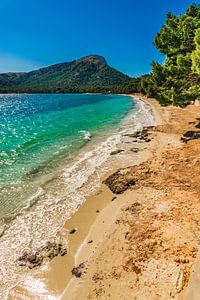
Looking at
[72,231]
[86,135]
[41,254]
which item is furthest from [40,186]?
[86,135]

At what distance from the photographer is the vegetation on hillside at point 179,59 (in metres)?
24.0

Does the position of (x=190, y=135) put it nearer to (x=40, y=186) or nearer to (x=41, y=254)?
(x=40, y=186)

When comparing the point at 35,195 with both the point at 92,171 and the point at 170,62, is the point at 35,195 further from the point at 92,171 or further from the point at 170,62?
the point at 170,62

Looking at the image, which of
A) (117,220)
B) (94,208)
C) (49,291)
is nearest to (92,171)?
(94,208)

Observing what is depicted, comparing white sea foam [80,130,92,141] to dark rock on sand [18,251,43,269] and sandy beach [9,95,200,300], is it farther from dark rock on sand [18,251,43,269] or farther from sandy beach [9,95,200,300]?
dark rock on sand [18,251,43,269]

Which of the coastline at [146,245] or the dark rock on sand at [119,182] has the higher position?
the coastline at [146,245]

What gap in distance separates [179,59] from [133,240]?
61.6 feet

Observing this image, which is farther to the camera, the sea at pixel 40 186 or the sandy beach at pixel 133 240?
the sea at pixel 40 186

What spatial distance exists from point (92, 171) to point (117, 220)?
7.09 metres


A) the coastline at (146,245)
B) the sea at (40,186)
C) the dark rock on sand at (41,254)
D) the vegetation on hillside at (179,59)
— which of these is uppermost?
the vegetation on hillside at (179,59)

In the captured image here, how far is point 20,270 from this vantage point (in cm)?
898

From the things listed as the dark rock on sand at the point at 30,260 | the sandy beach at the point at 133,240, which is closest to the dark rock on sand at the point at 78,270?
the sandy beach at the point at 133,240

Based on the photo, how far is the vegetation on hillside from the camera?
78.8ft

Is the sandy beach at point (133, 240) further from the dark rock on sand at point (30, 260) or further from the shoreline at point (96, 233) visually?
the dark rock on sand at point (30, 260)
